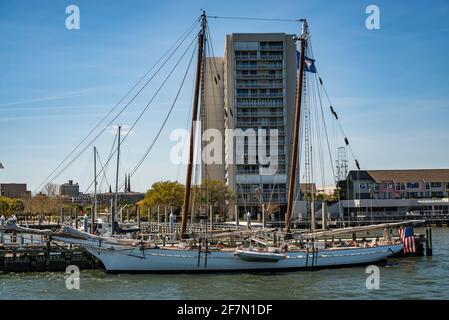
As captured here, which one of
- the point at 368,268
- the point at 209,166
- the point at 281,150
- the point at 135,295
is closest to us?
the point at 135,295

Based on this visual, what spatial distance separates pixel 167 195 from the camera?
94.2 meters

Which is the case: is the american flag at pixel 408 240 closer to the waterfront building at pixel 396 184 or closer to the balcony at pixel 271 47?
the waterfront building at pixel 396 184

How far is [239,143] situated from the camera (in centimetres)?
11362

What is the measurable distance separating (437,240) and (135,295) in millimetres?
50790

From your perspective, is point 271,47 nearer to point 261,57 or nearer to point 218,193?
point 261,57

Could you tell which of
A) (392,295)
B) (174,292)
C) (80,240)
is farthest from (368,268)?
(80,240)

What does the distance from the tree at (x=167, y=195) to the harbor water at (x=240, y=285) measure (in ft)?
179

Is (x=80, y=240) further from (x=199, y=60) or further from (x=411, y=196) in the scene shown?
(x=411, y=196)

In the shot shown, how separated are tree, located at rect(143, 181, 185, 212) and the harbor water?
179 feet

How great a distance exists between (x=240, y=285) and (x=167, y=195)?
63594mm

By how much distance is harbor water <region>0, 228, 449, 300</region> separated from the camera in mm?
28672

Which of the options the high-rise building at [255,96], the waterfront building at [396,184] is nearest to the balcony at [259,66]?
the high-rise building at [255,96]

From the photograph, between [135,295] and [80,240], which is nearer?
[135,295]

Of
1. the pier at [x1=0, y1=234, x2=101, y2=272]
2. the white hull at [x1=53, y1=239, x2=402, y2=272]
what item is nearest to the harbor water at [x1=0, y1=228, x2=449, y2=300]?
the white hull at [x1=53, y1=239, x2=402, y2=272]
